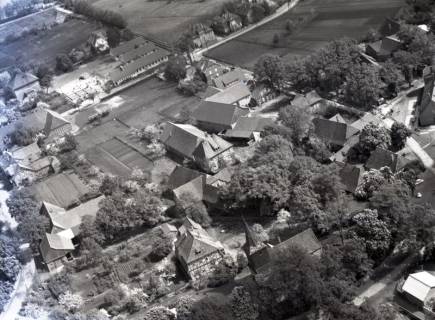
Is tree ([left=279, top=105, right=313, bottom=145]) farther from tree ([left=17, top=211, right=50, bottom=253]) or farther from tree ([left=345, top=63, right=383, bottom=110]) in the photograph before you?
tree ([left=17, top=211, right=50, bottom=253])

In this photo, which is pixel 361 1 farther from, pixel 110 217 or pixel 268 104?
pixel 110 217

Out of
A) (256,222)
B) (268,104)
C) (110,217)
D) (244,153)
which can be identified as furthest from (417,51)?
(110,217)

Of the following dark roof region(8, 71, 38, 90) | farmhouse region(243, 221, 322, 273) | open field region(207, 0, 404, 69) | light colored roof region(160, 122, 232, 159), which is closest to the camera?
farmhouse region(243, 221, 322, 273)

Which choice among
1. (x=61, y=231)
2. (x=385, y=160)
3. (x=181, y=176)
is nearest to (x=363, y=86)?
(x=385, y=160)

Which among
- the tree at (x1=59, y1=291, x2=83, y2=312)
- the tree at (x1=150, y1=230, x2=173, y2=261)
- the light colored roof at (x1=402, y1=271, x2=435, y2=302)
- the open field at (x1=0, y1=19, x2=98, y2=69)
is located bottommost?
the open field at (x1=0, y1=19, x2=98, y2=69)

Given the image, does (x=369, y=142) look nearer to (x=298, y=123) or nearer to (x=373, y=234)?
(x=298, y=123)

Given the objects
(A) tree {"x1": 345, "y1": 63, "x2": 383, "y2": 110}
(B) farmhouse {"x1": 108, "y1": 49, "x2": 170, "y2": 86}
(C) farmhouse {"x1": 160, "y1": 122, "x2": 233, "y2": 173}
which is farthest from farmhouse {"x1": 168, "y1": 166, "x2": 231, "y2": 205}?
(B) farmhouse {"x1": 108, "y1": 49, "x2": 170, "y2": 86}
